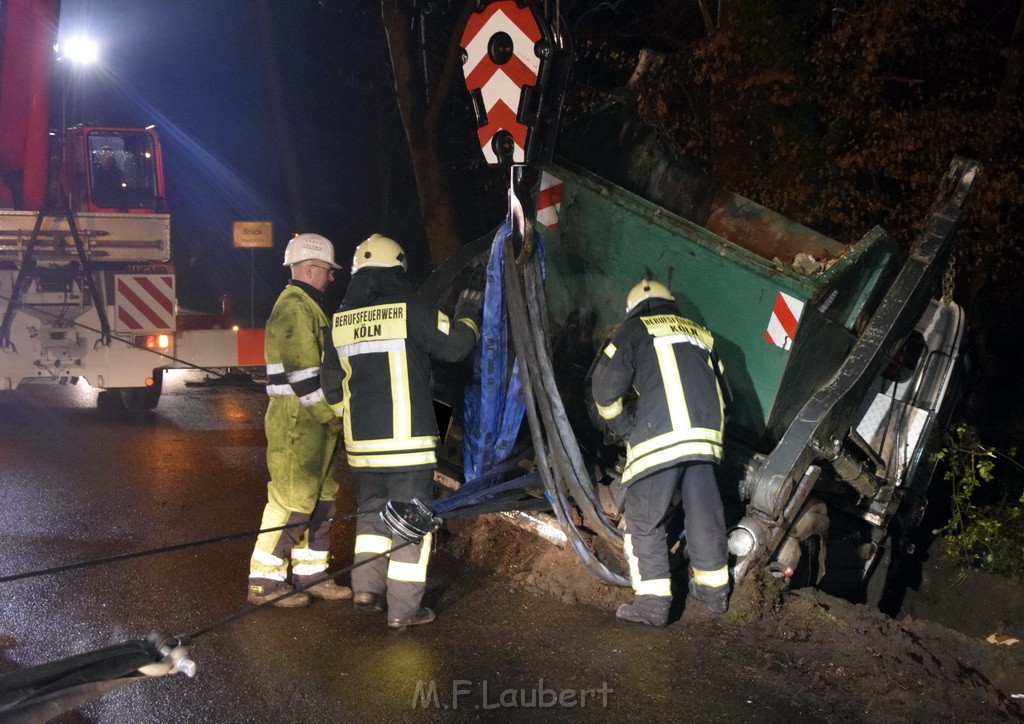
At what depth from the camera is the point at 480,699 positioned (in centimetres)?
351

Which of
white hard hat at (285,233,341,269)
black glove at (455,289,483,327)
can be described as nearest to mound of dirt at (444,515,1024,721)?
black glove at (455,289,483,327)

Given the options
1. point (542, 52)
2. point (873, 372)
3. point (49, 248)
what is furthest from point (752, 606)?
point (49, 248)

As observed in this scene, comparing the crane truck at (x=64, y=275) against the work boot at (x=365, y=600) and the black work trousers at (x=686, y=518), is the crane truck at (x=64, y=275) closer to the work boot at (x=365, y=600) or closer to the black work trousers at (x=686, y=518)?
the work boot at (x=365, y=600)

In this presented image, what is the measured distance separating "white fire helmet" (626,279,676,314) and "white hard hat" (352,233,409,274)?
1105mm

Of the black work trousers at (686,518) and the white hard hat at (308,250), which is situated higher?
the white hard hat at (308,250)

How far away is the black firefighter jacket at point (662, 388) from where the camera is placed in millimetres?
4160

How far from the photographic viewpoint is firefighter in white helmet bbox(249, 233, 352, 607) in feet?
15.0

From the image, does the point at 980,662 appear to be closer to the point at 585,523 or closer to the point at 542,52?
the point at 585,523

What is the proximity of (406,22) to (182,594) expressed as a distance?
699 centimetres

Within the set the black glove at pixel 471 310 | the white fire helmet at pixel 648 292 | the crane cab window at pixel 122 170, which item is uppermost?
the crane cab window at pixel 122 170

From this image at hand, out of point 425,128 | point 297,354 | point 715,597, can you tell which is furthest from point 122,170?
point 715,597

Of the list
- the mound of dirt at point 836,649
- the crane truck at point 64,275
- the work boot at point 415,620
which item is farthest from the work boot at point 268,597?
the crane truck at point 64,275

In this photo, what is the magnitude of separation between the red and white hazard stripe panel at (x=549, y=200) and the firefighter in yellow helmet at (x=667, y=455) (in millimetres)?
1123
